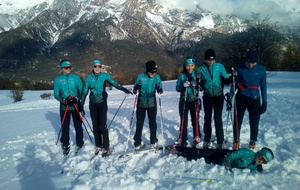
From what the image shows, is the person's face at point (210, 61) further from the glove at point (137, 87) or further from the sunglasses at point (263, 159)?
the sunglasses at point (263, 159)

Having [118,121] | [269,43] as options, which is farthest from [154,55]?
[118,121]

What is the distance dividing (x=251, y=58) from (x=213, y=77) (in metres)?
0.91

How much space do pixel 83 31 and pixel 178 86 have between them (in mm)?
191930

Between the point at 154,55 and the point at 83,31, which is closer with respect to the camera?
the point at 154,55

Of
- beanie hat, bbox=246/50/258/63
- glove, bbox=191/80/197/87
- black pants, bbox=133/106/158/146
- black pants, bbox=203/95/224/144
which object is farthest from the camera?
black pants, bbox=133/106/158/146

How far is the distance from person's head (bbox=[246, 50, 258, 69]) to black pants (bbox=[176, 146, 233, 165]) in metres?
2.00

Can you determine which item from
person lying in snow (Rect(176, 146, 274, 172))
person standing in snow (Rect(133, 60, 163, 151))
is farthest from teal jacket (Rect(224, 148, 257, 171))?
person standing in snow (Rect(133, 60, 163, 151))

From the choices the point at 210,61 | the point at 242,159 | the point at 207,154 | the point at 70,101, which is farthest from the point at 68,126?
the point at 242,159

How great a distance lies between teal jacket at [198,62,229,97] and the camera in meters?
4.95

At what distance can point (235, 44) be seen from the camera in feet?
73.8

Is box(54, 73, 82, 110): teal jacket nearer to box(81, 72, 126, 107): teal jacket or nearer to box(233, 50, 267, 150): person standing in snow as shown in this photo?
box(81, 72, 126, 107): teal jacket

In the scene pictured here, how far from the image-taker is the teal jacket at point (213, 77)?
495 centimetres

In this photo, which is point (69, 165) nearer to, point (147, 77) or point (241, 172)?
point (147, 77)

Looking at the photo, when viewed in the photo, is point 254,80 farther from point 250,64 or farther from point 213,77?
point 213,77
